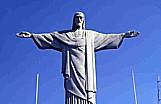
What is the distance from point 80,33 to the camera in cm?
1224

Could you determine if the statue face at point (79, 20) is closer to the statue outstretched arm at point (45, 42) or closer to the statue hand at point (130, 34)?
the statue outstretched arm at point (45, 42)

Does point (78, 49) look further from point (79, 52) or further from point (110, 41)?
point (110, 41)

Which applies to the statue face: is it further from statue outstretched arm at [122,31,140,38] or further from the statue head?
statue outstretched arm at [122,31,140,38]

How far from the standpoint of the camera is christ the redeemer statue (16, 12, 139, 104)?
11312mm

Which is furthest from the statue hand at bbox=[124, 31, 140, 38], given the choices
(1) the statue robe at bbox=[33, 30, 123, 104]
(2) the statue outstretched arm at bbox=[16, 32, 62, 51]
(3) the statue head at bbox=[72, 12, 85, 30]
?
(2) the statue outstretched arm at bbox=[16, 32, 62, 51]

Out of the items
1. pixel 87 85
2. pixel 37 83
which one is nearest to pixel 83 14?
pixel 87 85

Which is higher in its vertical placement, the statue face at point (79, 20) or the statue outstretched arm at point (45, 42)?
the statue face at point (79, 20)

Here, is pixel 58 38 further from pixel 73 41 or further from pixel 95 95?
pixel 95 95

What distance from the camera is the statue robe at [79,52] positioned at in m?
11.3

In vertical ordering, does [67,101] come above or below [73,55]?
below

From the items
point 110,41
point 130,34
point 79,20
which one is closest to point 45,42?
point 79,20

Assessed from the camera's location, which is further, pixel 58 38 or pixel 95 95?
pixel 58 38

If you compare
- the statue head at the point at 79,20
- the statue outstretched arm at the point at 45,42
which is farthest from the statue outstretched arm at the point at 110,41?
the statue outstretched arm at the point at 45,42

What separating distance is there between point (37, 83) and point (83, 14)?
9.83 metres
